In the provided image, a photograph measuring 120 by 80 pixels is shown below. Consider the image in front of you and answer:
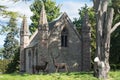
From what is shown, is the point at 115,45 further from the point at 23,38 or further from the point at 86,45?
the point at 23,38

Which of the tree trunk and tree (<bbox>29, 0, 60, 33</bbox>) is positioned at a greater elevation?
tree (<bbox>29, 0, 60, 33</bbox>)

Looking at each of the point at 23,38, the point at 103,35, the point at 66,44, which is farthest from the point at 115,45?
the point at 103,35

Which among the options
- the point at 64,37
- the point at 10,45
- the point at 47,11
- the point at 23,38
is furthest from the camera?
the point at 10,45

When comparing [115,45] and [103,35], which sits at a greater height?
[115,45]

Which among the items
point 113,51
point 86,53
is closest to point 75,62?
point 86,53

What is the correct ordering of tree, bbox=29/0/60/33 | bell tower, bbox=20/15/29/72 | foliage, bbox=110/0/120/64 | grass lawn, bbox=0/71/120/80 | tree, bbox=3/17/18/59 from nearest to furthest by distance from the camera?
grass lawn, bbox=0/71/120/80
foliage, bbox=110/0/120/64
bell tower, bbox=20/15/29/72
tree, bbox=29/0/60/33
tree, bbox=3/17/18/59

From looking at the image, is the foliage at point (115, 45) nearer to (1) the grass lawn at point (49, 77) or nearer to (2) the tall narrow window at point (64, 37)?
(2) the tall narrow window at point (64, 37)

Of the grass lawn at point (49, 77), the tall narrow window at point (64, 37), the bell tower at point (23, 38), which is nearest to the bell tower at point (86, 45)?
the tall narrow window at point (64, 37)

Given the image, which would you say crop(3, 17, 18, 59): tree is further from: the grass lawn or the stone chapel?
the grass lawn

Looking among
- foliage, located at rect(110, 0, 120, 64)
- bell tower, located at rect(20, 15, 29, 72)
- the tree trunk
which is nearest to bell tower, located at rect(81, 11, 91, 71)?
foliage, located at rect(110, 0, 120, 64)

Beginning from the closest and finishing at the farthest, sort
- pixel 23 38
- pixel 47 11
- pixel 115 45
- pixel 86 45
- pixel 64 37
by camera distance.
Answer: pixel 115 45, pixel 64 37, pixel 86 45, pixel 23 38, pixel 47 11

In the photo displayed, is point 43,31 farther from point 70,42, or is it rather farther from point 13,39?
point 13,39

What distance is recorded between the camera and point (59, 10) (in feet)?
Answer: 263

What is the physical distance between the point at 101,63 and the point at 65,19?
76.2ft
